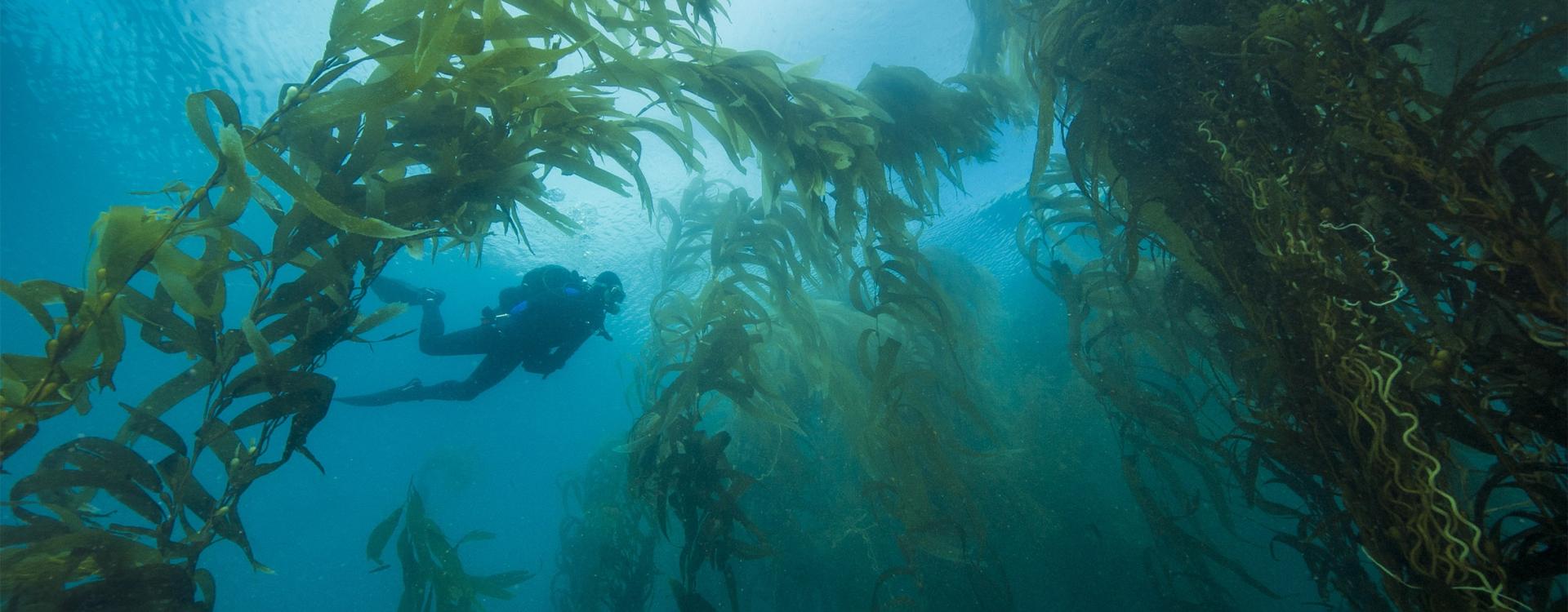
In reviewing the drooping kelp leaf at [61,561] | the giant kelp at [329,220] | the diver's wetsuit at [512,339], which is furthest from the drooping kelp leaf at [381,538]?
the diver's wetsuit at [512,339]

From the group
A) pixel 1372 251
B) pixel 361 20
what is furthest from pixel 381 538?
pixel 1372 251

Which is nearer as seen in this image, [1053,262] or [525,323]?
[1053,262]

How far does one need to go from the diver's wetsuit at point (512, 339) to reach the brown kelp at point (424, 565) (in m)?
3.17

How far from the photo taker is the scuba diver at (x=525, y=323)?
6.73 meters

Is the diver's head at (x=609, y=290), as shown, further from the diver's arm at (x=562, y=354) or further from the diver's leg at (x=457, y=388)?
the diver's leg at (x=457, y=388)

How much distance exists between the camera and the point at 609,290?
266 inches

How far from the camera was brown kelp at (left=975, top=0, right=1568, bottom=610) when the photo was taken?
50.1 inches

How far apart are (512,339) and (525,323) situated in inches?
18.2

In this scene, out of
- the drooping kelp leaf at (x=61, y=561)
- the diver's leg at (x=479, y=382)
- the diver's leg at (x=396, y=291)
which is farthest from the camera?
the diver's leg at (x=479, y=382)

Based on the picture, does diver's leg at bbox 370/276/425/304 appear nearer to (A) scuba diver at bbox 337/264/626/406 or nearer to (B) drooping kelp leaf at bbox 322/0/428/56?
(A) scuba diver at bbox 337/264/626/406

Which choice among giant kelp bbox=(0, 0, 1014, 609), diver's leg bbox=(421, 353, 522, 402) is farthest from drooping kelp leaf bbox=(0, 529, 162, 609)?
diver's leg bbox=(421, 353, 522, 402)

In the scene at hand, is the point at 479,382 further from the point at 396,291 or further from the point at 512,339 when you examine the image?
the point at 396,291

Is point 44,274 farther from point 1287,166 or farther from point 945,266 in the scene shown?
point 1287,166

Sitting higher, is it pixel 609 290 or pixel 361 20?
pixel 609 290
